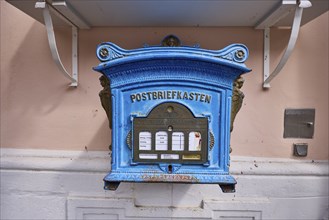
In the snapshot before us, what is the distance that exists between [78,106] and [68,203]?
55cm

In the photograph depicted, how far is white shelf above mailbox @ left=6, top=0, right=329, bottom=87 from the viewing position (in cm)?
126

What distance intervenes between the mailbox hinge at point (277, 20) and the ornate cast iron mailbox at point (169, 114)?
0.35 meters

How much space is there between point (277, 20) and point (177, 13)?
51 centimetres

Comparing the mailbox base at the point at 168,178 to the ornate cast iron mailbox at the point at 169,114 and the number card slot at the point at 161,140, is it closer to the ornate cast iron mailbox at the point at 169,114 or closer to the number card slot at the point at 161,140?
the ornate cast iron mailbox at the point at 169,114

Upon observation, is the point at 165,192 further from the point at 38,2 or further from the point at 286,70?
the point at 38,2

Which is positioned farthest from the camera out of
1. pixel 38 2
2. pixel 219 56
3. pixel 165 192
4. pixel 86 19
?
pixel 165 192

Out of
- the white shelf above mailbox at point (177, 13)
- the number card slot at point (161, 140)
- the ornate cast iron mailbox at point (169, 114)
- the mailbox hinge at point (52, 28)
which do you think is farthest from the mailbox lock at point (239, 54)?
the mailbox hinge at point (52, 28)

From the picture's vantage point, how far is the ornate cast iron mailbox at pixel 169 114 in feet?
3.57

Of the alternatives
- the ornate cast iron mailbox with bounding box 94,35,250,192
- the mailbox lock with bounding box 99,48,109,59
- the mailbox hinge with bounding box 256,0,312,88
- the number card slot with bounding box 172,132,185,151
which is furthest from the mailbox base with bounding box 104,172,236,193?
the mailbox hinge with bounding box 256,0,312,88

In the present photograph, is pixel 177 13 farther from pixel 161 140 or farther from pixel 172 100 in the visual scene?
pixel 161 140

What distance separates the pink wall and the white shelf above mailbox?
0.06 metres

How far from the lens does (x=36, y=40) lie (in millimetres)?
1648

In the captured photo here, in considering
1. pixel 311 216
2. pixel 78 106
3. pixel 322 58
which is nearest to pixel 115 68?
pixel 78 106

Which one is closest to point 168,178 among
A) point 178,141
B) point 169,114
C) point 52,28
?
point 178,141
